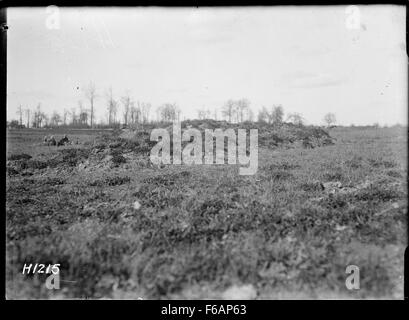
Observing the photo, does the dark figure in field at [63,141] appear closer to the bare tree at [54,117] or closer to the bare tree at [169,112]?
the bare tree at [54,117]

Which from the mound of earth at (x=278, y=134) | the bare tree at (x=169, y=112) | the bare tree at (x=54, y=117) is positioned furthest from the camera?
the mound of earth at (x=278, y=134)

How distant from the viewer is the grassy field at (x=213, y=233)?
15.5 feet

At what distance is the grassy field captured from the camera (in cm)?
473

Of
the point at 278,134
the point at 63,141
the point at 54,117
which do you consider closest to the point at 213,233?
the point at 54,117

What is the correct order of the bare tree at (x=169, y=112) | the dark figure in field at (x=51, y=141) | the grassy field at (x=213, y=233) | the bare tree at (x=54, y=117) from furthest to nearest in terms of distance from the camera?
the dark figure in field at (x=51, y=141) → the bare tree at (x=54, y=117) → the bare tree at (x=169, y=112) → the grassy field at (x=213, y=233)

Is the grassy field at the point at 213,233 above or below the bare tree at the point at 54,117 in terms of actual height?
below

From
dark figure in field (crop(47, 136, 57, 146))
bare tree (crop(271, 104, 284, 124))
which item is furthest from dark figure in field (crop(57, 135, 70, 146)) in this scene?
bare tree (crop(271, 104, 284, 124))

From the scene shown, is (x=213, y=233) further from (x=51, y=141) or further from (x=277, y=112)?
(x=51, y=141)

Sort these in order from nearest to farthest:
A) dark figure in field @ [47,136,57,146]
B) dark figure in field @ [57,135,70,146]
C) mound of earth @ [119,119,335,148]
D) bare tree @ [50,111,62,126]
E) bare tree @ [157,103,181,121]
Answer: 1. bare tree @ [157,103,181,121]
2. bare tree @ [50,111,62,126]
3. mound of earth @ [119,119,335,148]
4. dark figure in field @ [57,135,70,146]
5. dark figure in field @ [47,136,57,146]

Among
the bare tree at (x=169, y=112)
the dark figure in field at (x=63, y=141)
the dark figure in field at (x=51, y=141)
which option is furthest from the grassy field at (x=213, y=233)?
the dark figure in field at (x=51, y=141)

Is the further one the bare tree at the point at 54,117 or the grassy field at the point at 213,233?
the bare tree at the point at 54,117

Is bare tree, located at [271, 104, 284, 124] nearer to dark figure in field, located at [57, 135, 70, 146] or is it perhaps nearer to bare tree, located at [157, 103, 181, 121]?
bare tree, located at [157, 103, 181, 121]

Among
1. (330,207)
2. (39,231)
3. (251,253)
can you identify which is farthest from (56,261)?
(330,207)
